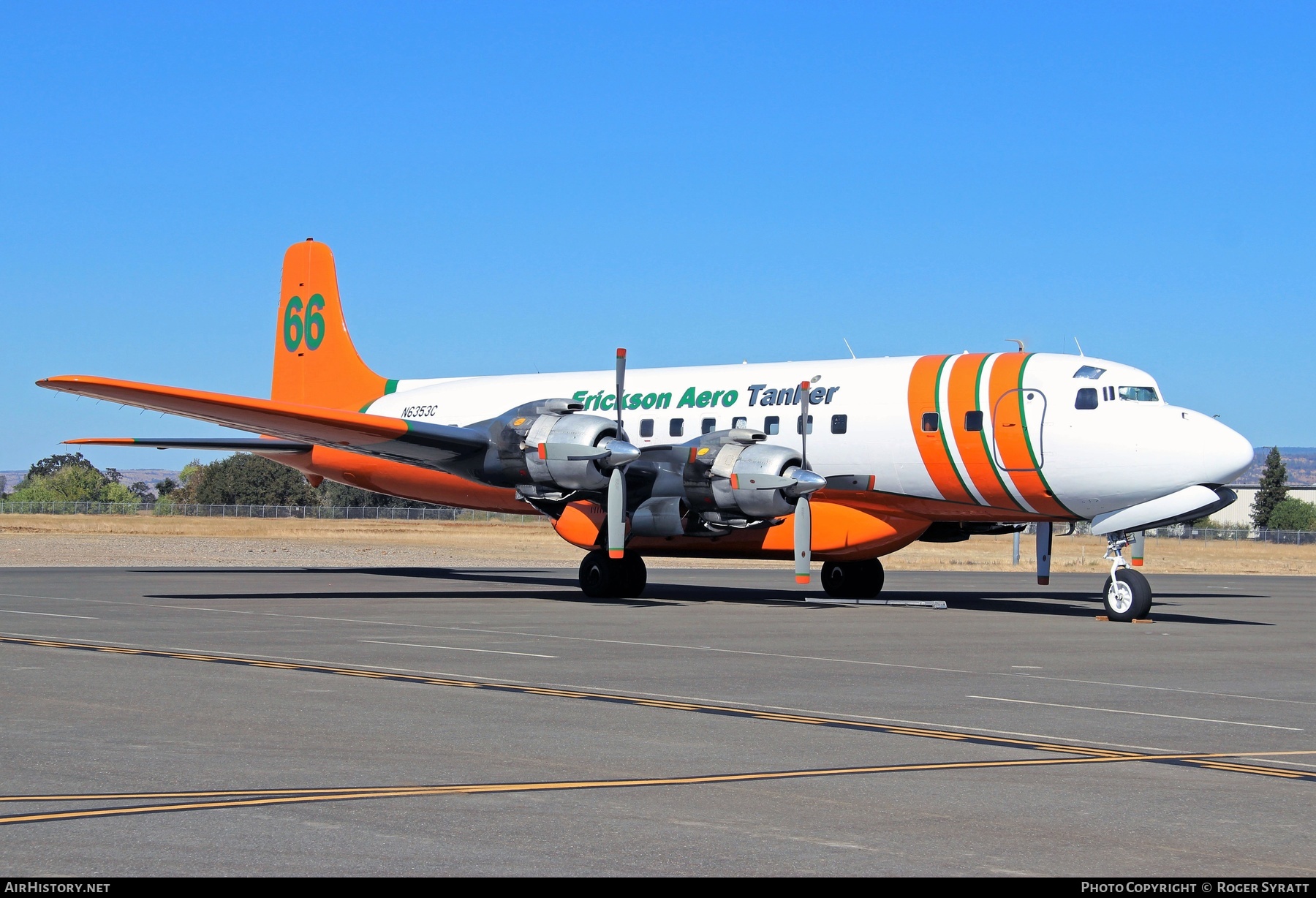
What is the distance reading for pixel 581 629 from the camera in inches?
757

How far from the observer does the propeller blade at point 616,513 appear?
80.0 ft

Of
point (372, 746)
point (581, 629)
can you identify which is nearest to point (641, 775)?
point (372, 746)

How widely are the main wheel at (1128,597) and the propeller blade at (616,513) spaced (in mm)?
7870

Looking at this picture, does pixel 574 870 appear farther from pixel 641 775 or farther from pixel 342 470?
pixel 342 470

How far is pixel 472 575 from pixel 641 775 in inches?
1115

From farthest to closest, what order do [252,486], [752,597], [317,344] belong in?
[252,486]
[317,344]
[752,597]

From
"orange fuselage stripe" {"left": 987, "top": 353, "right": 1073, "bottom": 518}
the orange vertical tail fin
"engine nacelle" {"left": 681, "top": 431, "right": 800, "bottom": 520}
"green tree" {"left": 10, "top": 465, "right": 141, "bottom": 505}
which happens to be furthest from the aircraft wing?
"green tree" {"left": 10, "top": 465, "right": 141, "bottom": 505}

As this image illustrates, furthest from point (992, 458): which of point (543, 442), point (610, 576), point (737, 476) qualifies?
point (543, 442)

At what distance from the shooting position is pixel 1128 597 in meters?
21.8

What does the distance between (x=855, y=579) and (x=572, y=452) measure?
20.6ft

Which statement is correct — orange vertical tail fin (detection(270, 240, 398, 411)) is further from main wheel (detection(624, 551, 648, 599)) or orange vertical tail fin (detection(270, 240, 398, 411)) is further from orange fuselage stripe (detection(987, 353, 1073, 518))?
orange fuselage stripe (detection(987, 353, 1073, 518))

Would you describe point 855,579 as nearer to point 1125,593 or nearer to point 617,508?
point 617,508

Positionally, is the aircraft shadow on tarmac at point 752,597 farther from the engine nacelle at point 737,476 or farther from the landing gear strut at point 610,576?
the engine nacelle at point 737,476

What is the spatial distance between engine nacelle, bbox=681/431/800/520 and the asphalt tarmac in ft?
13.2
